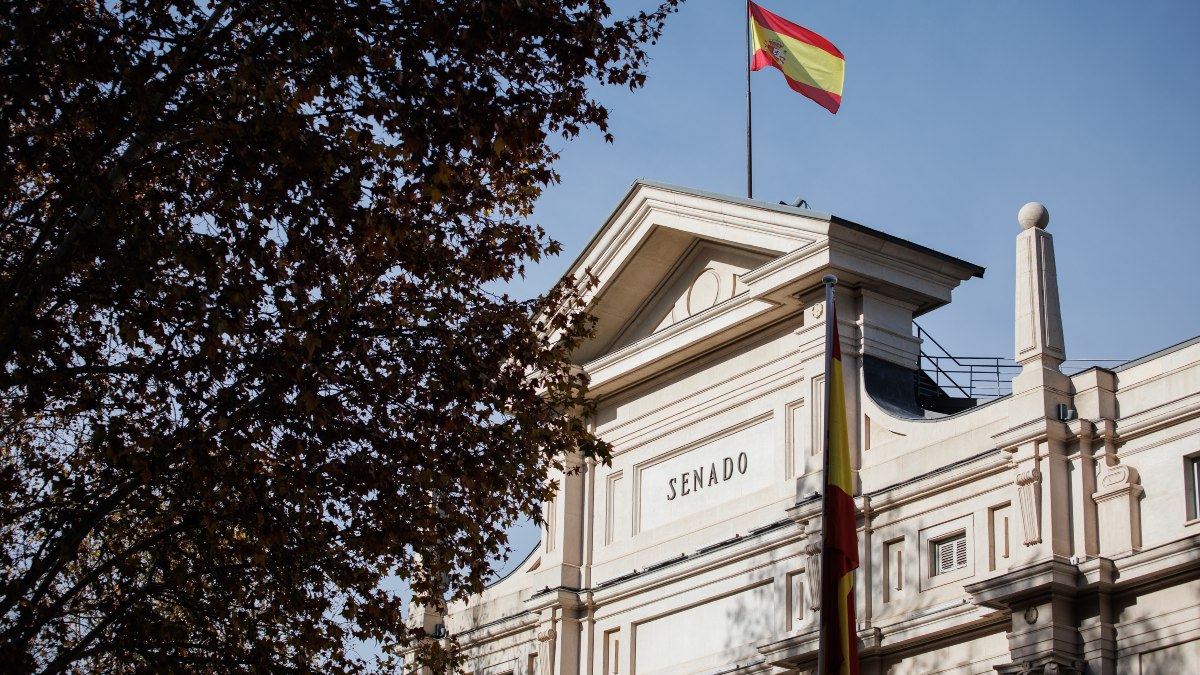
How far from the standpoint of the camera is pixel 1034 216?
24.5 m

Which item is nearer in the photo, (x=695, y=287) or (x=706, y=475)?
(x=706, y=475)

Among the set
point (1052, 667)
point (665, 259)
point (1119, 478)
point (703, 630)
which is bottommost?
point (1052, 667)

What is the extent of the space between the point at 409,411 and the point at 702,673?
38.6ft

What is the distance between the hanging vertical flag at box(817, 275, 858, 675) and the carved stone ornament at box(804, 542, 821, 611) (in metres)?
7.95

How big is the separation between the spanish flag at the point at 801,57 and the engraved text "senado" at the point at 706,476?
686cm

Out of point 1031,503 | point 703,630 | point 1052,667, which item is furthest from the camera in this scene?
point 703,630

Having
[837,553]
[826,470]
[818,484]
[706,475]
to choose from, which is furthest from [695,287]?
[837,553]

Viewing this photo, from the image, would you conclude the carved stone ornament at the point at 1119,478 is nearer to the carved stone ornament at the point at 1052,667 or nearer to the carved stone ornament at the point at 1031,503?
the carved stone ornament at the point at 1031,503

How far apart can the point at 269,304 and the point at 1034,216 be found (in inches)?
482

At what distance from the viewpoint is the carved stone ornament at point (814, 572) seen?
26.1 meters

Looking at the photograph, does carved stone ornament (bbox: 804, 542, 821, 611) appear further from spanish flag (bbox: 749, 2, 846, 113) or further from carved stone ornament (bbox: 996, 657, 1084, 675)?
spanish flag (bbox: 749, 2, 846, 113)

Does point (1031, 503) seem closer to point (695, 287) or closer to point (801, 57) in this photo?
point (695, 287)

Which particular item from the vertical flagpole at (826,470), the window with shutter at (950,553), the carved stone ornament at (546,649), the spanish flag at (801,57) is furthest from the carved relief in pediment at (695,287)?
the vertical flagpole at (826,470)

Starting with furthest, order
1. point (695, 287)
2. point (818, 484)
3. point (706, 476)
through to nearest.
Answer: point (695, 287) → point (706, 476) → point (818, 484)
